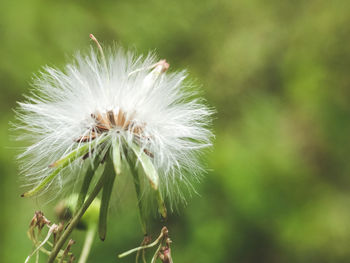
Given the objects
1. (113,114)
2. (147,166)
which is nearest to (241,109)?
(113,114)

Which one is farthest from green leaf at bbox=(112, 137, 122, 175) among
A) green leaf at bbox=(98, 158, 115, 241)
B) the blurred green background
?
the blurred green background

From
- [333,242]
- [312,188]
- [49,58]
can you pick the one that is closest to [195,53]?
[49,58]

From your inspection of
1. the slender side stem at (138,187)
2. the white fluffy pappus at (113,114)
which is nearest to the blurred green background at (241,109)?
the white fluffy pappus at (113,114)

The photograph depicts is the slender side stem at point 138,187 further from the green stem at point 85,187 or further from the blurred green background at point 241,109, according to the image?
the blurred green background at point 241,109

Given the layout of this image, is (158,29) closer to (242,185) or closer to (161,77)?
(242,185)

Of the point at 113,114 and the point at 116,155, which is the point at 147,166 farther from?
the point at 113,114

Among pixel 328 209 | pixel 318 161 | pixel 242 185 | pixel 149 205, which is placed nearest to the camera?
pixel 149 205

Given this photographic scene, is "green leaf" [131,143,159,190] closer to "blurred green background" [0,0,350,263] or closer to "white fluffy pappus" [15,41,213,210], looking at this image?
"white fluffy pappus" [15,41,213,210]
